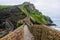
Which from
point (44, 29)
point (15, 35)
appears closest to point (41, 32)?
point (44, 29)

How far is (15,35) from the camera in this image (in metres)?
9.04

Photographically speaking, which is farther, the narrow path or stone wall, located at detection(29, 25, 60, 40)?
the narrow path

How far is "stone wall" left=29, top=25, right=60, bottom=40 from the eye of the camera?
10153 millimetres

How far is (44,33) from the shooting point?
1178 cm

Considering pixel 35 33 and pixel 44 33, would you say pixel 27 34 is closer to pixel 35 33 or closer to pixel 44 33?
pixel 35 33

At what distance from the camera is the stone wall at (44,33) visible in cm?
1015

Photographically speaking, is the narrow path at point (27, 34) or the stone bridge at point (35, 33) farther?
the narrow path at point (27, 34)

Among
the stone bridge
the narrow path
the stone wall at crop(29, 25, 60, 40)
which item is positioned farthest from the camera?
the narrow path

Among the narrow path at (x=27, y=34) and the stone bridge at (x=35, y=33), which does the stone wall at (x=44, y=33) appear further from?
the narrow path at (x=27, y=34)

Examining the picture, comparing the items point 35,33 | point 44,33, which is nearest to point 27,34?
point 35,33

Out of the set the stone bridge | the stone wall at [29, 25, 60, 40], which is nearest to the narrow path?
the stone bridge

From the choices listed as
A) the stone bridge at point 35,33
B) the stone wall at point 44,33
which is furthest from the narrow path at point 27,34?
the stone wall at point 44,33

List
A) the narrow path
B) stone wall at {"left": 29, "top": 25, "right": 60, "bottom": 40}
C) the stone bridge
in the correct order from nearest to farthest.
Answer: the stone bridge < stone wall at {"left": 29, "top": 25, "right": 60, "bottom": 40} < the narrow path

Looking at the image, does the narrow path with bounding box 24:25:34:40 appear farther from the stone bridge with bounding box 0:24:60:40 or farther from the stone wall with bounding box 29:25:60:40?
the stone wall with bounding box 29:25:60:40
